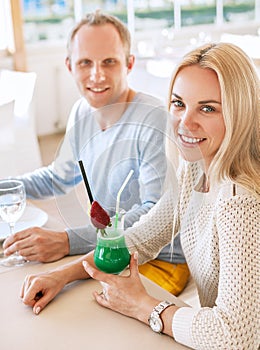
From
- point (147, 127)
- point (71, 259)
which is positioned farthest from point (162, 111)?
point (71, 259)

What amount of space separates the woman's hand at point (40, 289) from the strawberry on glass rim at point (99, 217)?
18cm

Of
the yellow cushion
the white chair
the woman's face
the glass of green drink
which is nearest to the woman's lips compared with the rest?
the woman's face

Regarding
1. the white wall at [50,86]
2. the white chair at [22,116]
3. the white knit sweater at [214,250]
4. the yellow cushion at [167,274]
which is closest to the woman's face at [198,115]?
the white knit sweater at [214,250]

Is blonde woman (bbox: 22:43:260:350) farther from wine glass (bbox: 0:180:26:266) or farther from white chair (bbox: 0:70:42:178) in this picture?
white chair (bbox: 0:70:42:178)

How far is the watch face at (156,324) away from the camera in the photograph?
3.51ft

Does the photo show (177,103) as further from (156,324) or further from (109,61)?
(109,61)

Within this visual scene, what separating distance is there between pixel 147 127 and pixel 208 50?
24 cm

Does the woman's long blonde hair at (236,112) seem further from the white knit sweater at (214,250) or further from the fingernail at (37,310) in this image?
the fingernail at (37,310)

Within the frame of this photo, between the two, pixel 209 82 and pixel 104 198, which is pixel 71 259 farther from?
pixel 209 82

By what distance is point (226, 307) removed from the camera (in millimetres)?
1068

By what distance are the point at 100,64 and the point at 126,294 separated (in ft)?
3.37

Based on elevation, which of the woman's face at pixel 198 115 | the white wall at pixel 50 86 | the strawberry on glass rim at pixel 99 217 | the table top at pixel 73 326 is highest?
the woman's face at pixel 198 115

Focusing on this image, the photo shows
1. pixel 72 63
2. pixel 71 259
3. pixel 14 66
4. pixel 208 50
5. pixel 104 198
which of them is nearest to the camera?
pixel 104 198

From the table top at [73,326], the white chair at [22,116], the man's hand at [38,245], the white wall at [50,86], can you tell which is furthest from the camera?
the white wall at [50,86]
